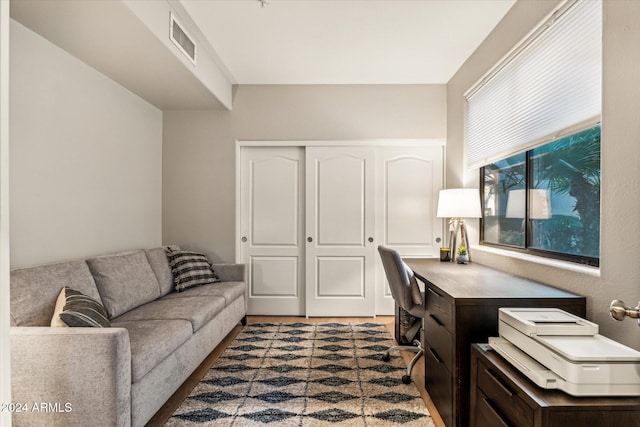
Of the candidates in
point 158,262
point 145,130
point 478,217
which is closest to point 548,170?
point 478,217

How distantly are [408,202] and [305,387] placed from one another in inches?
96.9

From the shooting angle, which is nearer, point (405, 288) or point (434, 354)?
point (434, 354)

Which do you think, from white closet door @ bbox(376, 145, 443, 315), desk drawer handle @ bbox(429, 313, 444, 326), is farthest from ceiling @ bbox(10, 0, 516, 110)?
desk drawer handle @ bbox(429, 313, 444, 326)

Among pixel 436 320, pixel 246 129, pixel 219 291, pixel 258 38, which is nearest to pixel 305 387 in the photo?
pixel 436 320

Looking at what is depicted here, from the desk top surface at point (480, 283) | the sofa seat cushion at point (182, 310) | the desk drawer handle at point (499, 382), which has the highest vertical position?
the desk top surface at point (480, 283)

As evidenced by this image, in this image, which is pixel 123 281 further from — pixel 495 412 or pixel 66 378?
pixel 495 412

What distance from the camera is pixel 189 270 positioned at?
3609mm

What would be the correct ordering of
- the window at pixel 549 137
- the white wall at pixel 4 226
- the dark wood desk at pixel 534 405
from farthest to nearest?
the window at pixel 549 137
the dark wood desk at pixel 534 405
the white wall at pixel 4 226

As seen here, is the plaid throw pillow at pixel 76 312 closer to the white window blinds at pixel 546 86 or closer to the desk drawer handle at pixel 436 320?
the desk drawer handle at pixel 436 320

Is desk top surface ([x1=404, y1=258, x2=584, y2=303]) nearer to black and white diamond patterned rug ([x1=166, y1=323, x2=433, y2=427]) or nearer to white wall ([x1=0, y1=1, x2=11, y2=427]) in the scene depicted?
black and white diamond patterned rug ([x1=166, y1=323, x2=433, y2=427])

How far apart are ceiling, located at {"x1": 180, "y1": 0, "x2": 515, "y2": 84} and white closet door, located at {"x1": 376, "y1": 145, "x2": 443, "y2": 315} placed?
0.85m

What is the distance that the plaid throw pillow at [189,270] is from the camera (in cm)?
353

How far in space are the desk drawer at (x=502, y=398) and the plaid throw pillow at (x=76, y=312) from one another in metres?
1.83

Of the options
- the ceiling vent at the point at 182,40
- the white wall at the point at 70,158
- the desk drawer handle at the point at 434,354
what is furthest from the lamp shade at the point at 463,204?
the white wall at the point at 70,158
